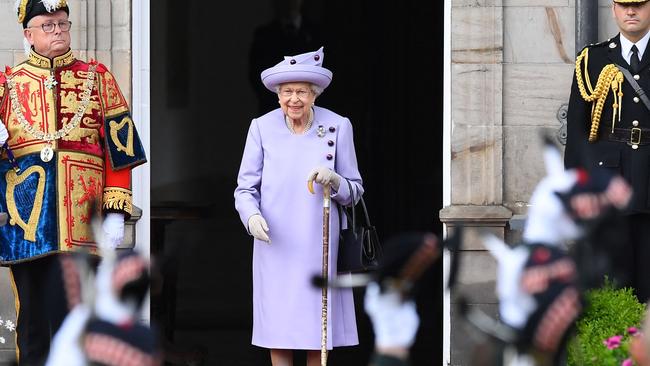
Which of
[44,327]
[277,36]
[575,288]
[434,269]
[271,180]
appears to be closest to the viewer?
[575,288]

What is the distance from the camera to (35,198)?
6.98 metres

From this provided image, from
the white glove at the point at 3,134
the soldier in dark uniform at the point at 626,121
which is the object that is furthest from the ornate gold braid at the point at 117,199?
the soldier in dark uniform at the point at 626,121

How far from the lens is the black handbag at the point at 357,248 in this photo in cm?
733

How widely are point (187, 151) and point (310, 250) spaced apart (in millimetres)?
11757

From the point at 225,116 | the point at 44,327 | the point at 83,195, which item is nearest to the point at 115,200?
the point at 83,195

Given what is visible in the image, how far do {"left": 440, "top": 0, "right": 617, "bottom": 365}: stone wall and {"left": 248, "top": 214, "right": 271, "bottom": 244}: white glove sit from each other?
179cm

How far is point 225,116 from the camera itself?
18.9 meters

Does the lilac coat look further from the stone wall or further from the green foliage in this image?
the stone wall

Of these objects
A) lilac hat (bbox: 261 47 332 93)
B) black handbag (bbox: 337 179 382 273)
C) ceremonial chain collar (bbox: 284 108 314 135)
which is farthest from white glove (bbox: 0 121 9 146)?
black handbag (bbox: 337 179 382 273)

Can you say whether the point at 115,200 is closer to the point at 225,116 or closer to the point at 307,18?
the point at 307,18

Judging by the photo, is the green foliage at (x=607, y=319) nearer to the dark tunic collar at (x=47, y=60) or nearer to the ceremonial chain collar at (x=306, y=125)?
the ceremonial chain collar at (x=306, y=125)

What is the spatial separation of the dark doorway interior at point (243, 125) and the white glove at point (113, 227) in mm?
2596

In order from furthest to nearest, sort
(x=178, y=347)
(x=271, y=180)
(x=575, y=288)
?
(x=178, y=347) → (x=271, y=180) → (x=575, y=288)

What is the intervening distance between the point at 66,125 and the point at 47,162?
0.17 m
